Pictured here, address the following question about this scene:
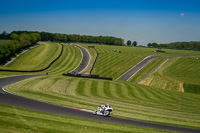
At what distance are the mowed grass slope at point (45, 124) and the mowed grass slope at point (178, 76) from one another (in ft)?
140

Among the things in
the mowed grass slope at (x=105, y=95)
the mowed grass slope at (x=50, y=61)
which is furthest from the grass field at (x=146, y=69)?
the mowed grass slope at (x=50, y=61)

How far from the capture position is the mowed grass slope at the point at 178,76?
58681 millimetres

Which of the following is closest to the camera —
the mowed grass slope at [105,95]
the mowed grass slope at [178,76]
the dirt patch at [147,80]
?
the mowed grass slope at [105,95]

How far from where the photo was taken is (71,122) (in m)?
18.8

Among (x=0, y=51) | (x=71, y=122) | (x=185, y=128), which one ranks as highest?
(x=0, y=51)

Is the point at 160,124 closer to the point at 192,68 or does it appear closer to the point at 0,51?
the point at 192,68

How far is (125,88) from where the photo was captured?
48625mm

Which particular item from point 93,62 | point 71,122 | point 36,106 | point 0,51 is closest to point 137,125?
point 71,122

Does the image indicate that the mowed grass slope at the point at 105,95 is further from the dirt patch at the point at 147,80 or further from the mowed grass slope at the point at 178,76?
the dirt patch at the point at 147,80

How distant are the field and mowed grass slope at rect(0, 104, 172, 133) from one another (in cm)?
33

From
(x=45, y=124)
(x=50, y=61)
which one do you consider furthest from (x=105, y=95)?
(x=50, y=61)

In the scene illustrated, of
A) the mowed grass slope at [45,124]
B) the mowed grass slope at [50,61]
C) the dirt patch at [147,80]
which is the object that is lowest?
the dirt patch at [147,80]

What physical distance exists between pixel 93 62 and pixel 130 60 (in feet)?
59.2

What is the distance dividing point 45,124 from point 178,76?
60582mm
